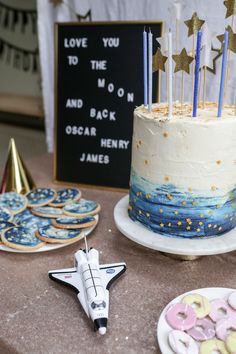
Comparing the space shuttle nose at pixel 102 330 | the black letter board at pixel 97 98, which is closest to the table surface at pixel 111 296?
the space shuttle nose at pixel 102 330

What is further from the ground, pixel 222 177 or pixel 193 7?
pixel 193 7

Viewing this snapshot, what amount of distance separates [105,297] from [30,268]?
219mm

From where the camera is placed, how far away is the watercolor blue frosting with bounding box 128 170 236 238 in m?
0.78

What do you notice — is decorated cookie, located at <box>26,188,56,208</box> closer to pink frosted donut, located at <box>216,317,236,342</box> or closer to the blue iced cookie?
the blue iced cookie

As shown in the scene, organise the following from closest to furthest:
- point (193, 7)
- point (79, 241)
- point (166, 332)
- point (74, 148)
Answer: point (166, 332) → point (79, 241) → point (193, 7) → point (74, 148)

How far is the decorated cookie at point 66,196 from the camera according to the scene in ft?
3.50

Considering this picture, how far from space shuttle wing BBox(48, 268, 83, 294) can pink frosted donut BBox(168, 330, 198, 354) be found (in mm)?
201

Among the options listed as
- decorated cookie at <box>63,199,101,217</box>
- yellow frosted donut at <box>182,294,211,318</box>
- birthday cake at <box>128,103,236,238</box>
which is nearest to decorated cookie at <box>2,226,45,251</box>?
decorated cookie at <box>63,199,101,217</box>

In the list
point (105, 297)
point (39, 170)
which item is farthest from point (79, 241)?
point (39, 170)

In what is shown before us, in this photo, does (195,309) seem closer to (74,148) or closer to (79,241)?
(79,241)

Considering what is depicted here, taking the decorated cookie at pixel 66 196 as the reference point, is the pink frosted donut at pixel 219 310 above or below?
below

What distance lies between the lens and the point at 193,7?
1101mm

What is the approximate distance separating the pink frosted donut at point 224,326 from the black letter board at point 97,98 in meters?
0.63

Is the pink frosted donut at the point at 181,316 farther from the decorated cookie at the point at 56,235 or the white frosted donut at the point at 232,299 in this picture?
the decorated cookie at the point at 56,235
